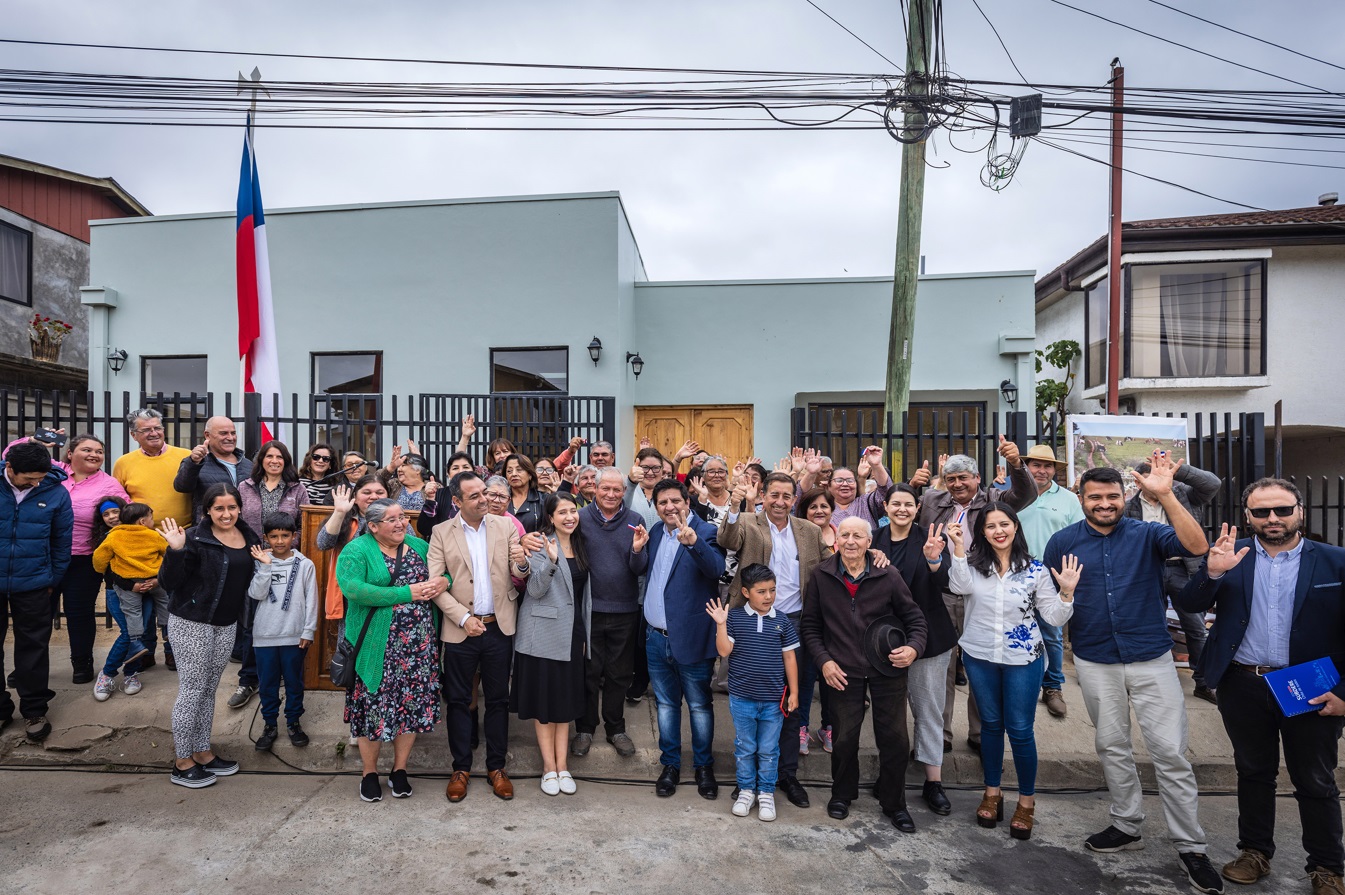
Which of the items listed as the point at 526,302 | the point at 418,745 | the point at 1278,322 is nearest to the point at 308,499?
the point at 418,745

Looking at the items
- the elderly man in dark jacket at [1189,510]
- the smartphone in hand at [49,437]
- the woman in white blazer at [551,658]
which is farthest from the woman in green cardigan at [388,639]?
the elderly man in dark jacket at [1189,510]

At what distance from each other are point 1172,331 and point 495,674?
12.9 m

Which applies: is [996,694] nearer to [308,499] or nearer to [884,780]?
[884,780]

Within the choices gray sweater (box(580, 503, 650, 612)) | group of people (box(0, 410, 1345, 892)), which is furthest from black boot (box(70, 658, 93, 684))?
gray sweater (box(580, 503, 650, 612))

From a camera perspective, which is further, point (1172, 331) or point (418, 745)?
point (1172, 331)

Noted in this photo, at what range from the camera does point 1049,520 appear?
17.2 ft

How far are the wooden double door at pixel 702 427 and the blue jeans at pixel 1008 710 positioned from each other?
7.99 meters

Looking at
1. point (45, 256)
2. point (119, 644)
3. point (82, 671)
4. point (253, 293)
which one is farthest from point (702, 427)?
point (45, 256)

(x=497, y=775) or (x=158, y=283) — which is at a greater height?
(x=158, y=283)

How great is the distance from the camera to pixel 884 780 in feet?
13.9

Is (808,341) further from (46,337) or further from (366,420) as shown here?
(46,337)

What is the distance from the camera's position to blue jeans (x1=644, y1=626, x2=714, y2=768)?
4.51 meters

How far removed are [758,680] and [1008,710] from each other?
4.50 feet

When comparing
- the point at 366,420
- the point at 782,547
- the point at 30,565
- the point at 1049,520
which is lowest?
the point at 30,565
